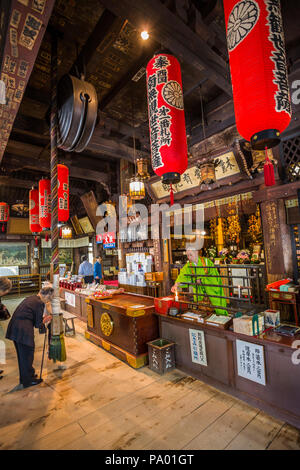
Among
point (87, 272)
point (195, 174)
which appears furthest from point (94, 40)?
point (87, 272)

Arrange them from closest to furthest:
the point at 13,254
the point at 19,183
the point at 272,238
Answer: the point at 272,238
the point at 19,183
the point at 13,254

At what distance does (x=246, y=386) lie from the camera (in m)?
2.91

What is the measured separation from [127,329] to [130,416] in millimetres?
1583

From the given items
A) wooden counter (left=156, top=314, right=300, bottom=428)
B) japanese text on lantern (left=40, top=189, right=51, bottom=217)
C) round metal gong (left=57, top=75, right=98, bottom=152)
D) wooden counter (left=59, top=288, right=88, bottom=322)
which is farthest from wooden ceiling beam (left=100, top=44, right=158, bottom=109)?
wooden counter (left=59, top=288, right=88, bottom=322)

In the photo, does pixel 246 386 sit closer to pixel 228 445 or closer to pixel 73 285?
pixel 228 445

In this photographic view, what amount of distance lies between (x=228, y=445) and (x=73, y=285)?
23.0 feet

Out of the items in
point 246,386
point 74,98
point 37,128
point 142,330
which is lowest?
point 246,386

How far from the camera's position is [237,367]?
3008 mm

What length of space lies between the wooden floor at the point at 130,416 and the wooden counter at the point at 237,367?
0.12 m

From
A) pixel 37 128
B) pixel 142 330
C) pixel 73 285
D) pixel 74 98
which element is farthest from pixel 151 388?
pixel 37 128

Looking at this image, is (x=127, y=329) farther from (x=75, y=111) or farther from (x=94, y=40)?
(x=94, y=40)

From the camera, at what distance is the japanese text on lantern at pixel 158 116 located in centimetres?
347

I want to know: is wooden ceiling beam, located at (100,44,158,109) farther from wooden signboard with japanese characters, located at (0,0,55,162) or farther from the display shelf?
the display shelf

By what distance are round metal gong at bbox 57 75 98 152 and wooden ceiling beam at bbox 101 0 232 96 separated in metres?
1.13
